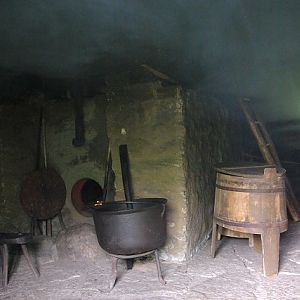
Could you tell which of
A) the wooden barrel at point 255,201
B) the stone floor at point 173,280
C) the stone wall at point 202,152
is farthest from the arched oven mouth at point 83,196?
→ the wooden barrel at point 255,201

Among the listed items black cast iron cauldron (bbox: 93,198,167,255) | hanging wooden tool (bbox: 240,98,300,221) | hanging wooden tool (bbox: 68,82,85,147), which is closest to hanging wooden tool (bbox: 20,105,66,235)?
hanging wooden tool (bbox: 68,82,85,147)

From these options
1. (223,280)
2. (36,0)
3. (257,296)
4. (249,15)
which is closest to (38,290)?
(223,280)

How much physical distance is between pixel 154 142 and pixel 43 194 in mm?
1665

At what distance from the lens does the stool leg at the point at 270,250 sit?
2.81 meters

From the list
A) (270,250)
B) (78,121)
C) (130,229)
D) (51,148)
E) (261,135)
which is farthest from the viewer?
(51,148)

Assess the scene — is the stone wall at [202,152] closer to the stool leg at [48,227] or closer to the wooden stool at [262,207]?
the wooden stool at [262,207]

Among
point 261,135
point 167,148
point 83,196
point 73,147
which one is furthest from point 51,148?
point 261,135

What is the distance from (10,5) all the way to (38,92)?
2.43 metres

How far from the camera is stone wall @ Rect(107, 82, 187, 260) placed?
3283 mm

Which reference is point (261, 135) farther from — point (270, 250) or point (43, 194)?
point (43, 194)

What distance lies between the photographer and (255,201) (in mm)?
2848

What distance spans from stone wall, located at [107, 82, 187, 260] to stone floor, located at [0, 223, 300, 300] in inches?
14.0

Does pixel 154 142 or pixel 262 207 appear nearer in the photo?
pixel 262 207

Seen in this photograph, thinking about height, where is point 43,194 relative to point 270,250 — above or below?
above
